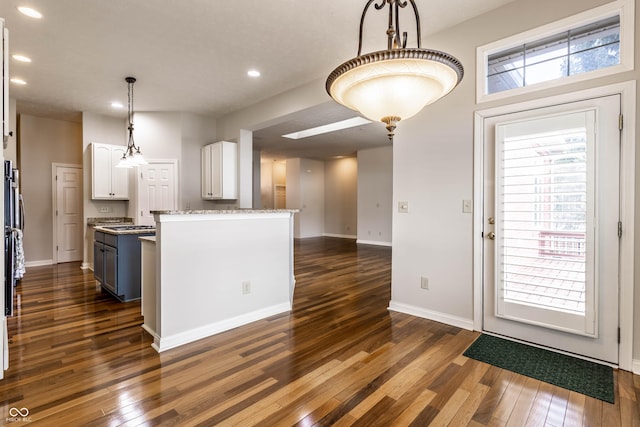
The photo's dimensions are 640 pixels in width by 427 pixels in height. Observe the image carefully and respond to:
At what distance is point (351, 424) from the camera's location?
1.73m

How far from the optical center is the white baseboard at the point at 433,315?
3049mm

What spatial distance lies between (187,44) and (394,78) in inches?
112

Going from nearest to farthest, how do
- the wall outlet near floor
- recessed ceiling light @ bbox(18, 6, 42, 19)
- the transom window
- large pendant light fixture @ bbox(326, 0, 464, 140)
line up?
large pendant light fixture @ bbox(326, 0, 464, 140), the transom window, recessed ceiling light @ bbox(18, 6, 42, 19), the wall outlet near floor

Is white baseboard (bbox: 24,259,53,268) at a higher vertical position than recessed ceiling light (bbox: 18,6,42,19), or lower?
lower

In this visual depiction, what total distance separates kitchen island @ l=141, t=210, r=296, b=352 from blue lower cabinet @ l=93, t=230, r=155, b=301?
3.36 ft

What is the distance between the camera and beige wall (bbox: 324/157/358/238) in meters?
10.9

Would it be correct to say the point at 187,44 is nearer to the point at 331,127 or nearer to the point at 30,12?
the point at 30,12

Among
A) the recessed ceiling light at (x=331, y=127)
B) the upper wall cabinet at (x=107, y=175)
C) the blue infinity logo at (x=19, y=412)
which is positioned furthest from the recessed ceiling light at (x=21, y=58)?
the recessed ceiling light at (x=331, y=127)

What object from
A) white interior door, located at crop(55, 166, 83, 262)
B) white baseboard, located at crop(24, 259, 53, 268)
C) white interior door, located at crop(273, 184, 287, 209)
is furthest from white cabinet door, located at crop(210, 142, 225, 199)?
white interior door, located at crop(273, 184, 287, 209)

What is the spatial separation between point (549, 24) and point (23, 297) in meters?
6.12

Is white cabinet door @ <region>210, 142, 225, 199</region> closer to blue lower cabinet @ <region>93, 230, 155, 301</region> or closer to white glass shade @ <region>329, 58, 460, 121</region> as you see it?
blue lower cabinet @ <region>93, 230, 155, 301</region>

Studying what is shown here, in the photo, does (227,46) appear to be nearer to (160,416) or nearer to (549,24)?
(549,24)

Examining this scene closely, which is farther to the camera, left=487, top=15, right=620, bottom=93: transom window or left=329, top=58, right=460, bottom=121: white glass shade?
left=487, top=15, right=620, bottom=93: transom window

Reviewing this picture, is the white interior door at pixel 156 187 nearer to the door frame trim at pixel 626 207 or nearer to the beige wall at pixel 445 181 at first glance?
the beige wall at pixel 445 181
